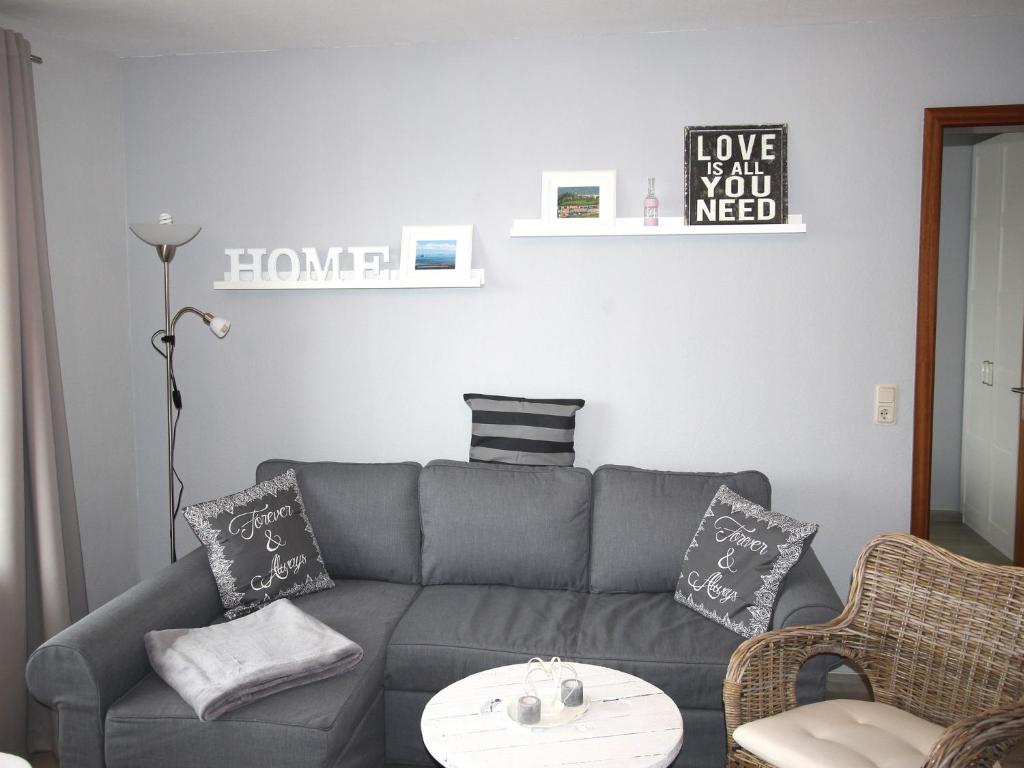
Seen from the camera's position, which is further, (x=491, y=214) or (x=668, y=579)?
(x=491, y=214)

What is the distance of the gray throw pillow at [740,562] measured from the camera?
263cm

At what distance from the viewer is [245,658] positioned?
2.33m

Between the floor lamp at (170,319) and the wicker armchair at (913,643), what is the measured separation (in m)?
2.24

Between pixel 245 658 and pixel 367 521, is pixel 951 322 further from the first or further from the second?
pixel 245 658

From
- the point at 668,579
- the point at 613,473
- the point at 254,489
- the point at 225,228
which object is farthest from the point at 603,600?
the point at 225,228

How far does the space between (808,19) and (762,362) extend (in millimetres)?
1315

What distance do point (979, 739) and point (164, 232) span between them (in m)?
3.06

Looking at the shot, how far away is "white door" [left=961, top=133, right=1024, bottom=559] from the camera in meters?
4.64

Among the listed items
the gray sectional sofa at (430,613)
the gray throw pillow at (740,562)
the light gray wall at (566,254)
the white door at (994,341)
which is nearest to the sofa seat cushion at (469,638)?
the gray sectional sofa at (430,613)

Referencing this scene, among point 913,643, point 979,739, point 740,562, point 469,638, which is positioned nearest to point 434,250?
point 469,638

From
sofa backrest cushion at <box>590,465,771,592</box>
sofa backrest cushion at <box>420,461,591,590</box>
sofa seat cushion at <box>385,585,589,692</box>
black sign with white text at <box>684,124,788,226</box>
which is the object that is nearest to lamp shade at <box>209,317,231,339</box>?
sofa backrest cushion at <box>420,461,591,590</box>

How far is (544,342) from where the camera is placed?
345 centimetres

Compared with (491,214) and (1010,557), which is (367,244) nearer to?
(491,214)

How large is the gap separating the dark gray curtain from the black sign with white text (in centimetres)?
240
